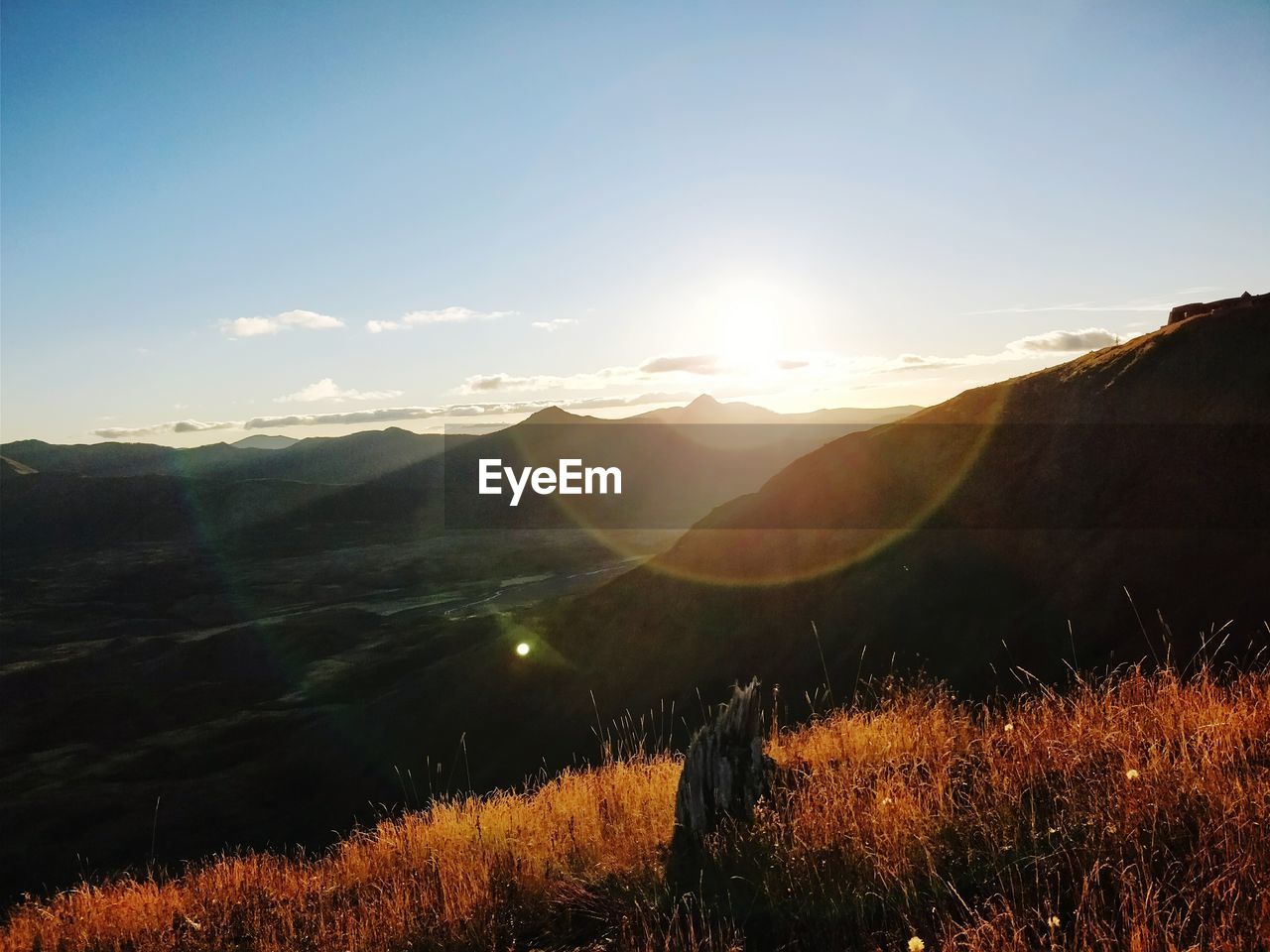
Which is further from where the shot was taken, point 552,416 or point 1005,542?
point 552,416

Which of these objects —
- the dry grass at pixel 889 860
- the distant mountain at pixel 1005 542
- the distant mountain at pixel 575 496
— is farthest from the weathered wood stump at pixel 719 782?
the distant mountain at pixel 575 496

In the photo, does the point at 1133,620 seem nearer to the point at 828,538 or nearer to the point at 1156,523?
the point at 1156,523

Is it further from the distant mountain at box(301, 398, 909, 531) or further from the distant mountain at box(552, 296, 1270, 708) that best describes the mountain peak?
the distant mountain at box(552, 296, 1270, 708)

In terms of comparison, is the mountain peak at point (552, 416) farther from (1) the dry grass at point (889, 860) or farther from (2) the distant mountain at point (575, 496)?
(1) the dry grass at point (889, 860)

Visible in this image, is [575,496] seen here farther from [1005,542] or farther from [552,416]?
[1005,542]

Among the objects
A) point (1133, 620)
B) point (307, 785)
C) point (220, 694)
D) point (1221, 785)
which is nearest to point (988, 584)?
point (1133, 620)

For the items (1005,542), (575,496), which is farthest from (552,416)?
(1005,542)

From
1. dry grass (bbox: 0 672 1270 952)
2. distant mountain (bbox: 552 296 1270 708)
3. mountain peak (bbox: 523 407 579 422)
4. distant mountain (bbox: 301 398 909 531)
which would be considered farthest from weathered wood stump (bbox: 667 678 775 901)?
mountain peak (bbox: 523 407 579 422)
